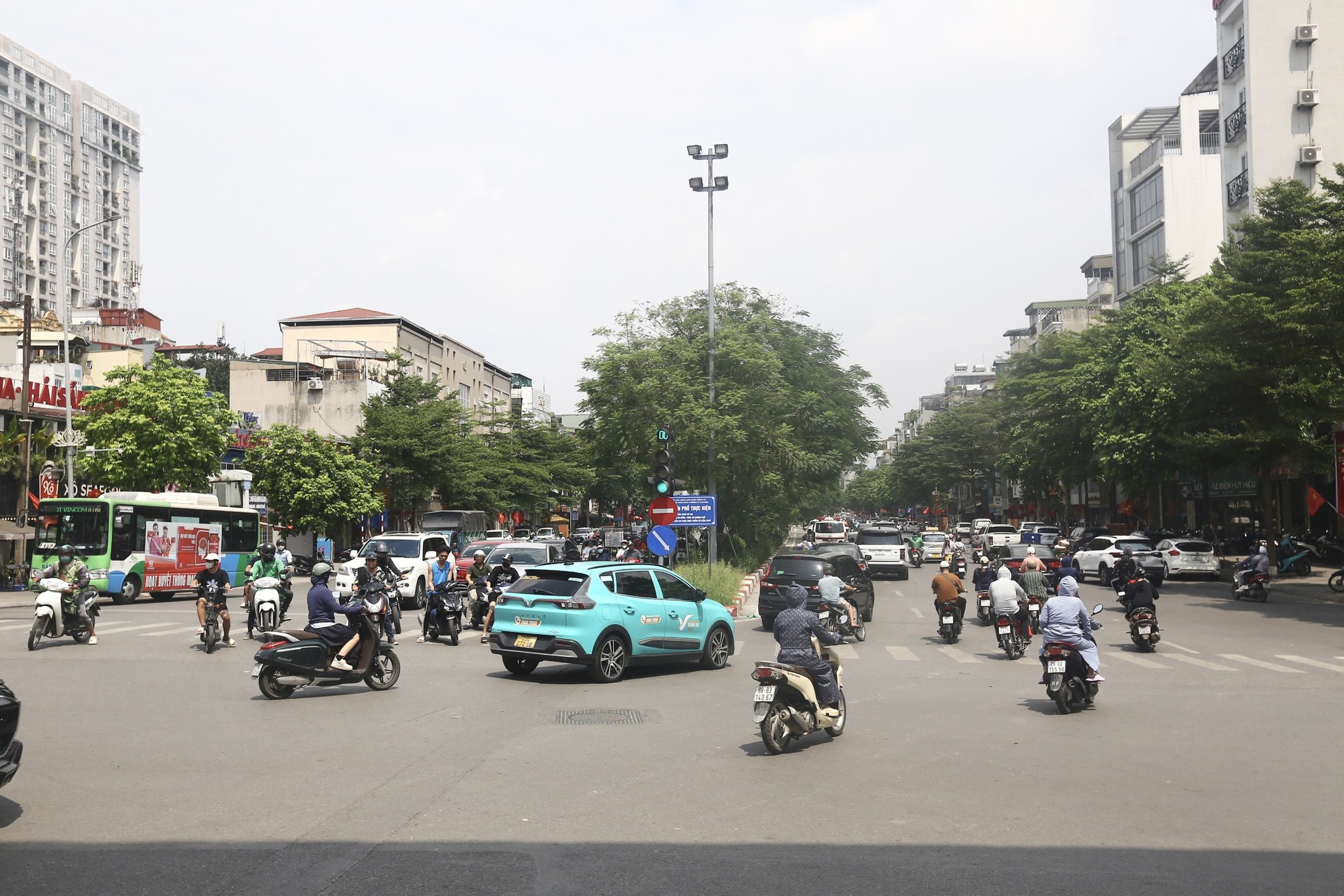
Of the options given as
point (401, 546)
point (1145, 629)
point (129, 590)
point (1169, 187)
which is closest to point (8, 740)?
point (1145, 629)

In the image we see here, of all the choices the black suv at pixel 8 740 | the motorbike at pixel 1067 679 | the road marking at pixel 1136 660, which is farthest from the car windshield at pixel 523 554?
the black suv at pixel 8 740

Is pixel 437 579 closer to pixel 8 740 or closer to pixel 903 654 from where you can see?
pixel 903 654

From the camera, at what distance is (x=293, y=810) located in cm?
773

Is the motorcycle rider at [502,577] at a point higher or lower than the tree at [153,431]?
lower

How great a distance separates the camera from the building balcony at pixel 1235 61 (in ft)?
168

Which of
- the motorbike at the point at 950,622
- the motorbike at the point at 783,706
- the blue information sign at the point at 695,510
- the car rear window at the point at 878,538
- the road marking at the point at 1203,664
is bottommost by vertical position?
the road marking at the point at 1203,664

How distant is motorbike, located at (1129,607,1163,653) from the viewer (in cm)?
1914

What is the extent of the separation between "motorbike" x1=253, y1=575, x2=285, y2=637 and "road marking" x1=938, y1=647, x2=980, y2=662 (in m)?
11.4

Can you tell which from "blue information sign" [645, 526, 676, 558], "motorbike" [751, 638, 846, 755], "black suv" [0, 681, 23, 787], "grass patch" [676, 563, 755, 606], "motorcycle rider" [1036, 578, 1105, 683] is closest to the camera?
"black suv" [0, 681, 23, 787]

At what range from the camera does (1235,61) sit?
52.2 metres

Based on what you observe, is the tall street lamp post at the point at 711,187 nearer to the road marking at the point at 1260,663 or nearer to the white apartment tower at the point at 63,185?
the road marking at the point at 1260,663

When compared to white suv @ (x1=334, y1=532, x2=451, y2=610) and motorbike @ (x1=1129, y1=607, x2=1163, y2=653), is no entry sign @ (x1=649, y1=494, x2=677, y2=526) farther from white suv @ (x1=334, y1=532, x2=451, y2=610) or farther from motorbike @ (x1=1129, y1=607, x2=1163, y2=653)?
motorbike @ (x1=1129, y1=607, x2=1163, y2=653)

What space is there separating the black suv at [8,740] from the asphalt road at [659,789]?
39cm

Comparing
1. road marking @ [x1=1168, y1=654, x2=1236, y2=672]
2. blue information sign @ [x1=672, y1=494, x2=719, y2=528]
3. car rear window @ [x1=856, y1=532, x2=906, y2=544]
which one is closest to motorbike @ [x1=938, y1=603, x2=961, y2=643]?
road marking @ [x1=1168, y1=654, x2=1236, y2=672]
